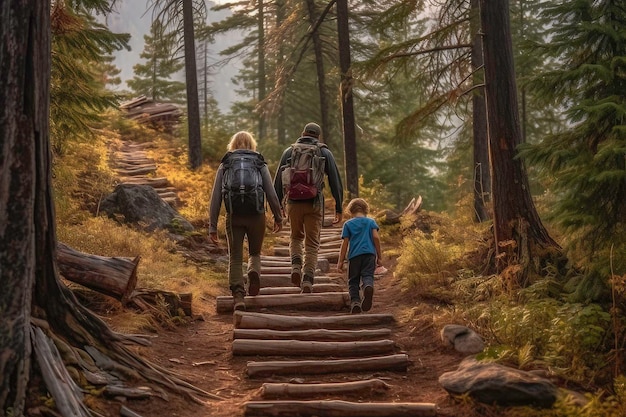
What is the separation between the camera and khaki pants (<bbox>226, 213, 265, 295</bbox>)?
25.4ft

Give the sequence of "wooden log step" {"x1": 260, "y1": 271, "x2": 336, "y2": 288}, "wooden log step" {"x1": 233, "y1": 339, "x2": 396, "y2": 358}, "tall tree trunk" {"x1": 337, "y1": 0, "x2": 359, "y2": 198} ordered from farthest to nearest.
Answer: "tall tree trunk" {"x1": 337, "y1": 0, "x2": 359, "y2": 198}
"wooden log step" {"x1": 260, "y1": 271, "x2": 336, "y2": 288}
"wooden log step" {"x1": 233, "y1": 339, "x2": 396, "y2": 358}

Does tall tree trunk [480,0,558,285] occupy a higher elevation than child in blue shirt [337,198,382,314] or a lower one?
higher

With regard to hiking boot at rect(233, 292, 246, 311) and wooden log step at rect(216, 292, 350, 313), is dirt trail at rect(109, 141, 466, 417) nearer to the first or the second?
wooden log step at rect(216, 292, 350, 313)

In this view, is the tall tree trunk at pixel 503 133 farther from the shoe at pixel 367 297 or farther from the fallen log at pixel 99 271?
the fallen log at pixel 99 271

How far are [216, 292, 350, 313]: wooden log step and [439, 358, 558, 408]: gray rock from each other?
329cm

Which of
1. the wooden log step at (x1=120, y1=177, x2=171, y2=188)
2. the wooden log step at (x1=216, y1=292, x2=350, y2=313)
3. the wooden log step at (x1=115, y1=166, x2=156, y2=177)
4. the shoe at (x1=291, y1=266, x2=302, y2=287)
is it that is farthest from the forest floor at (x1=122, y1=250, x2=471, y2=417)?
the wooden log step at (x1=115, y1=166, x2=156, y2=177)

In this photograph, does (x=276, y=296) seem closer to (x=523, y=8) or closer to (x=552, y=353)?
(x=552, y=353)

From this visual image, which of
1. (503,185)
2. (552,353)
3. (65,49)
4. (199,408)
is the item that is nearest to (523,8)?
(503,185)

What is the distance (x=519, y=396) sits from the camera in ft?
16.3

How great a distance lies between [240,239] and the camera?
310 inches

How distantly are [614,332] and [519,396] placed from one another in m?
1.34

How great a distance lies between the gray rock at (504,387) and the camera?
497cm

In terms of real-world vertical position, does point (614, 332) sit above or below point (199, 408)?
above

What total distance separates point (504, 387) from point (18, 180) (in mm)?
4408
